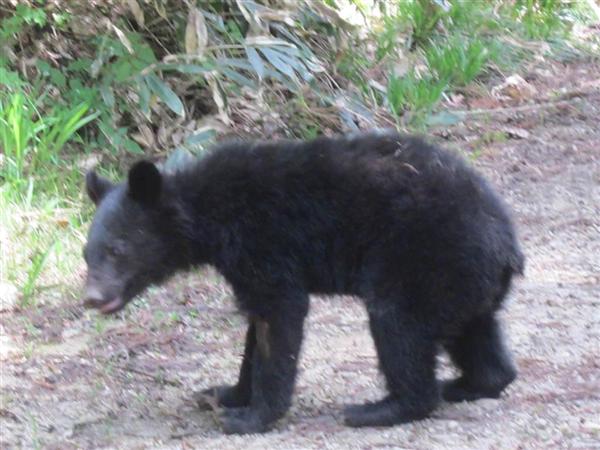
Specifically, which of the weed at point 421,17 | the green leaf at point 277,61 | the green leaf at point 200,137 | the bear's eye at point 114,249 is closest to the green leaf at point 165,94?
the green leaf at point 200,137

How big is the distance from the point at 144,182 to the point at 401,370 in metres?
Result: 1.28

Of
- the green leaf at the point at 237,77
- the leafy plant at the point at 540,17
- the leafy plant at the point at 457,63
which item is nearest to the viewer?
the green leaf at the point at 237,77

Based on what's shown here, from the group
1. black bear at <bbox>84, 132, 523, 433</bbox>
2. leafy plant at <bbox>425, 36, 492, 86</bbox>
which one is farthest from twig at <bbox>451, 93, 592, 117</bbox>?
black bear at <bbox>84, 132, 523, 433</bbox>

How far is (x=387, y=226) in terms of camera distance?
14.7 ft

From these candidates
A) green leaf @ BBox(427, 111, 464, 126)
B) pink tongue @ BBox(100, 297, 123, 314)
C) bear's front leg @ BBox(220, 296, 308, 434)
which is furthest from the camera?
green leaf @ BBox(427, 111, 464, 126)

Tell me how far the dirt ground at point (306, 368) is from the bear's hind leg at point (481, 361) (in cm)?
7

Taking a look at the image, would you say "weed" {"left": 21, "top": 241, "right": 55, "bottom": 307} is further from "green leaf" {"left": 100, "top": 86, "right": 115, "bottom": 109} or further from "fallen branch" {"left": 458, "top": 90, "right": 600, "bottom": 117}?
"fallen branch" {"left": 458, "top": 90, "right": 600, "bottom": 117}

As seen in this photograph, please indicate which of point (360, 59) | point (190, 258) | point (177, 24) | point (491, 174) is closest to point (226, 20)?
point (177, 24)

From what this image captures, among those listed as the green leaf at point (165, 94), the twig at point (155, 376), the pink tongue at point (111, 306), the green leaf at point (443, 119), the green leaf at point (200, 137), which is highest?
the pink tongue at point (111, 306)

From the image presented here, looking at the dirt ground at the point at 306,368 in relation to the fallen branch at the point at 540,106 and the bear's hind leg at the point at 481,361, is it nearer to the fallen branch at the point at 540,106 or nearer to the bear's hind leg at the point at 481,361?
the bear's hind leg at the point at 481,361

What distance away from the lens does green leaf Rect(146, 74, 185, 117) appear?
770 cm

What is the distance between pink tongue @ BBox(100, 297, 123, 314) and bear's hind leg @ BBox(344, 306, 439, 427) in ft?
3.38

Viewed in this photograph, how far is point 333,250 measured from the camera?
4621 millimetres

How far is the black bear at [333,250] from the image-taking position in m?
4.43
